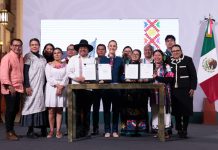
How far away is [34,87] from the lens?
5.29 metres

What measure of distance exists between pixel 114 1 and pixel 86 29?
0.75 m

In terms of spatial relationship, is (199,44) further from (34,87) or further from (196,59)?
(34,87)

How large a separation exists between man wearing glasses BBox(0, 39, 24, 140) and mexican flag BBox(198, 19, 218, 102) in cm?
355

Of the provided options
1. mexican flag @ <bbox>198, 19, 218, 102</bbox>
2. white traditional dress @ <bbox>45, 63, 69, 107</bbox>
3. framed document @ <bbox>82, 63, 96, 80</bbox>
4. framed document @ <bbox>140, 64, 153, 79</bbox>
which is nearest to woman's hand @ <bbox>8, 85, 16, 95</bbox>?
white traditional dress @ <bbox>45, 63, 69, 107</bbox>

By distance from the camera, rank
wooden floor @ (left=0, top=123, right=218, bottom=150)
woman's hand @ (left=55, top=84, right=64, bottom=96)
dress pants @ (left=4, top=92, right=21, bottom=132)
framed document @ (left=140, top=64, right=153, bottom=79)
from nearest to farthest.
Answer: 1. wooden floor @ (left=0, top=123, right=218, bottom=150)
2. framed document @ (left=140, top=64, right=153, bottom=79)
3. dress pants @ (left=4, top=92, right=21, bottom=132)
4. woman's hand @ (left=55, top=84, right=64, bottom=96)

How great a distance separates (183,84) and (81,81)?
4.15ft

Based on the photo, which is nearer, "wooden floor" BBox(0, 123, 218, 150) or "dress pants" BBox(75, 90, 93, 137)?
"wooden floor" BBox(0, 123, 218, 150)

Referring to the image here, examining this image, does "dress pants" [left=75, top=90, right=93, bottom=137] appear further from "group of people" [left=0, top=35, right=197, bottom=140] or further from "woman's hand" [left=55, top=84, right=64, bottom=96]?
"woman's hand" [left=55, top=84, right=64, bottom=96]

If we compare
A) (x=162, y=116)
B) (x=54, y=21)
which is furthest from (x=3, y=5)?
(x=162, y=116)

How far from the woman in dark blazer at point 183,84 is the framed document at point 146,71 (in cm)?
45

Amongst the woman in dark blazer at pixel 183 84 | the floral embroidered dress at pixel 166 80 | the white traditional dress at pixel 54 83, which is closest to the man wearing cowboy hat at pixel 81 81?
the white traditional dress at pixel 54 83

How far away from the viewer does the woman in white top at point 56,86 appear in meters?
5.25

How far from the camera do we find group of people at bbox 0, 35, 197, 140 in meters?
5.17

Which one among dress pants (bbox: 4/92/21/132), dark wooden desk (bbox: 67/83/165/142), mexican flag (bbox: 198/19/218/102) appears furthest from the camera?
mexican flag (bbox: 198/19/218/102)
